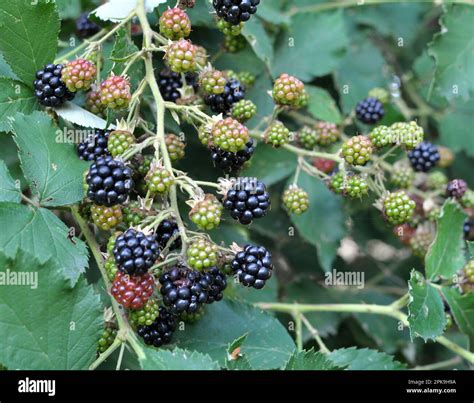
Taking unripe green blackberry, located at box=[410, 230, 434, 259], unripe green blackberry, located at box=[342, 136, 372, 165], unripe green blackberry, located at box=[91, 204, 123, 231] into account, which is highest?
unripe green blackberry, located at box=[342, 136, 372, 165]

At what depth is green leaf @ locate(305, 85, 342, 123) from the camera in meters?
2.73

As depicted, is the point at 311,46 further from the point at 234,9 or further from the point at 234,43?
the point at 234,9

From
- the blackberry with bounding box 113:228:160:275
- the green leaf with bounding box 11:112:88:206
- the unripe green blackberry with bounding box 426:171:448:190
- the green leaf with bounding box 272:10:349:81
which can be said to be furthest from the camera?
the green leaf with bounding box 272:10:349:81

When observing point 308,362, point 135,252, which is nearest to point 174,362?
point 135,252

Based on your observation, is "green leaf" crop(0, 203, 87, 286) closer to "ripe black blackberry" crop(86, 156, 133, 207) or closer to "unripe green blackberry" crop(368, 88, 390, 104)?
"ripe black blackberry" crop(86, 156, 133, 207)

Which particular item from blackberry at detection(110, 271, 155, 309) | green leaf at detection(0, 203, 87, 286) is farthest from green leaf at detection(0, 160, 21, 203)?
blackberry at detection(110, 271, 155, 309)

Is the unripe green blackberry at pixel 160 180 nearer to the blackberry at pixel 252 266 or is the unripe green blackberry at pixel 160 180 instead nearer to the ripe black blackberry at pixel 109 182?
the ripe black blackberry at pixel 109 182

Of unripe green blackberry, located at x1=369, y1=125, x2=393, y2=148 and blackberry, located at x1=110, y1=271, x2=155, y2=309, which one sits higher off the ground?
unripe green blackberry, located at x1=369, y1=125, x2=393, y2=148

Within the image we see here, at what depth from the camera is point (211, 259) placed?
1777 mm

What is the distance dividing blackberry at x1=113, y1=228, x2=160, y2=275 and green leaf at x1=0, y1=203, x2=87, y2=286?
0.75ft

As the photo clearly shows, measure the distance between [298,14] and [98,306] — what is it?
1.72m

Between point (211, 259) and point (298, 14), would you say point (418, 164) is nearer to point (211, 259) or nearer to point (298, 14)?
point (298, 14)

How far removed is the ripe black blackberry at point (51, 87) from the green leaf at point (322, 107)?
103 cm

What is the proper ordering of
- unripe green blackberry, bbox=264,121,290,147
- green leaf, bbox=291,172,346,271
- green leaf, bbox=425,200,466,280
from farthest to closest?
1. green leaf, bbox=291,172,346,271
2. green leaf, bbox=425,200,466,280
3. unripe green blackberry, bbox=264,121,290,147
